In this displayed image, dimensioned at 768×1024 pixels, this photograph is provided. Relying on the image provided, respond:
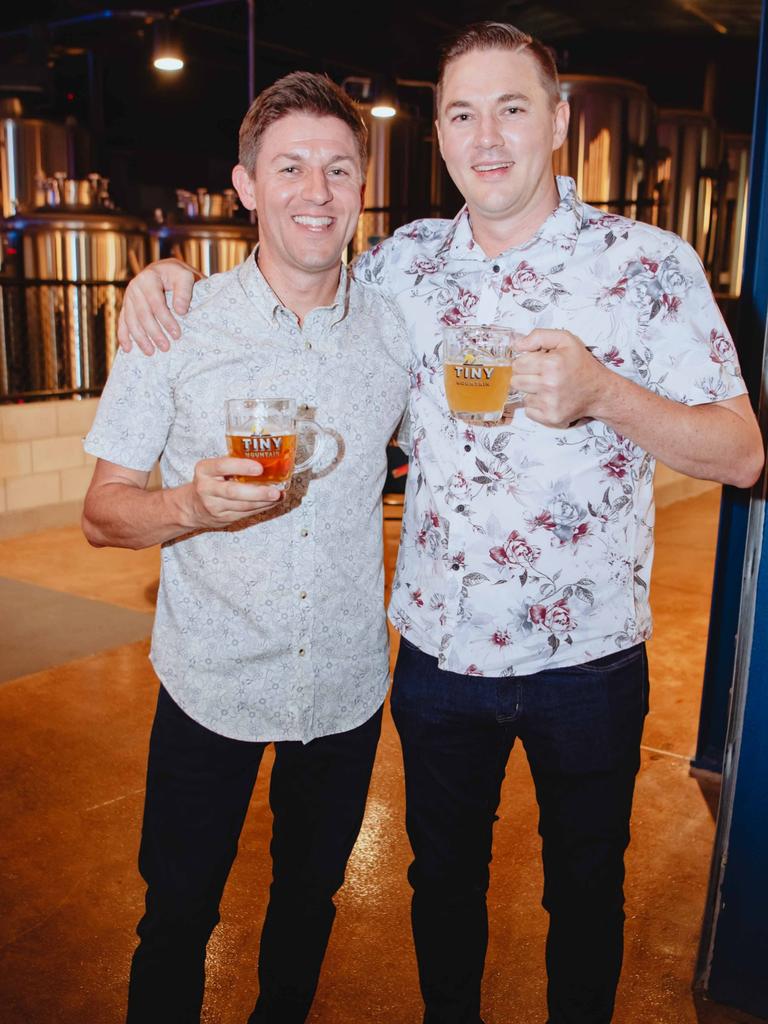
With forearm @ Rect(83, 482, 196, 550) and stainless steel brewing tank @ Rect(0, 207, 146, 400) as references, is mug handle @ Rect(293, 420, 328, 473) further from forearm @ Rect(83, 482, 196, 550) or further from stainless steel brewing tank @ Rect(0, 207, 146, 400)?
stainless steel brewing tank @ Rect(0, 207, 146, 400)

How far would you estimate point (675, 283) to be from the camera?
1.62 metres

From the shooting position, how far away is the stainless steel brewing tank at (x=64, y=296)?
7020 millimetres

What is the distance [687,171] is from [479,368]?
324 inches

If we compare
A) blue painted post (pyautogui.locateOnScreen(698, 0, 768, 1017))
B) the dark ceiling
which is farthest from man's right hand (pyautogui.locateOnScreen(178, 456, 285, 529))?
the dark ceiling

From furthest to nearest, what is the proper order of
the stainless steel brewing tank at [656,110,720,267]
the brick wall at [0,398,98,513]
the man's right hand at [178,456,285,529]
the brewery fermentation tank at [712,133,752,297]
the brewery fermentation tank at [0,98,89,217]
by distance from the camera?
the brewery fermentation tank at [712,133,752,297] → the stainless steel brewing tank at [656,110,720,267] → the brewery fermentation tank at [0,98,89,217] → the brick wall at [0,398,98,513] → the man's right hand at [178,456,285,529]

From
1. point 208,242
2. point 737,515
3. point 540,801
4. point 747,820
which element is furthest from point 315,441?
point 208,242

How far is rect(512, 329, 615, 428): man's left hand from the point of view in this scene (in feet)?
4.50

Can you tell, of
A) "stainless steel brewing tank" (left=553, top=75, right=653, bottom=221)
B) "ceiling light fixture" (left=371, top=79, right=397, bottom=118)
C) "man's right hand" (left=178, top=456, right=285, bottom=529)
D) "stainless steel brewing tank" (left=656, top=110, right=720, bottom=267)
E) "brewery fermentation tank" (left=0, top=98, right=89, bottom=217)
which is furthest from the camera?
"stainless steel brewing tank" (left=656, top=110, right=720, bottom=267)

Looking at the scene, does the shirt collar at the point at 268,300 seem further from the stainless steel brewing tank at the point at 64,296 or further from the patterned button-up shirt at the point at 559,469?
the stainless steel brewing tank at the point at 64,296

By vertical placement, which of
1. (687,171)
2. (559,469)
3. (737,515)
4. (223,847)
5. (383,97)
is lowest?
(223,847)

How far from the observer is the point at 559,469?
1.66m

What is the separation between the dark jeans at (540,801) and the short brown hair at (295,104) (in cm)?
98

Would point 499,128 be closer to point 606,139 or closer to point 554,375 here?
point 554,375

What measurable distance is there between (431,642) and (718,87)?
30.3 feet
